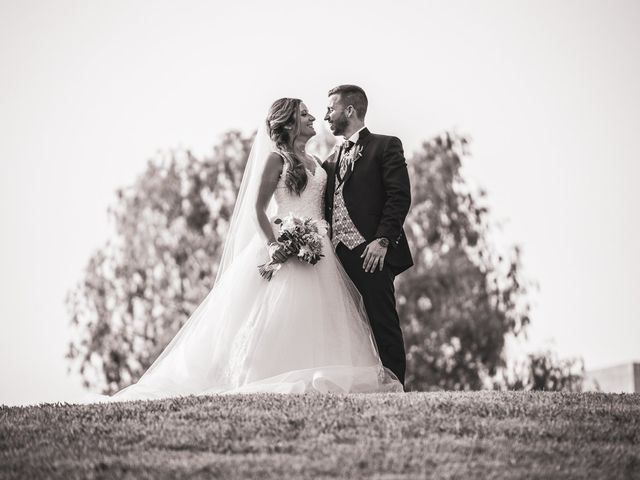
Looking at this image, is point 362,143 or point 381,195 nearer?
point 381,195

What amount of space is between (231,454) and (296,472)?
696mm

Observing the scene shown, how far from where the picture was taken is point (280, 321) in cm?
1012

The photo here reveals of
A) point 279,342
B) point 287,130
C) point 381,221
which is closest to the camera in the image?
point 279,342

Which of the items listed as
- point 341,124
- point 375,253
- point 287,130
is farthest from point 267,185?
point 375,253

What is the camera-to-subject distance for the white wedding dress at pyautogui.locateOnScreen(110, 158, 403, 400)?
9.91 m

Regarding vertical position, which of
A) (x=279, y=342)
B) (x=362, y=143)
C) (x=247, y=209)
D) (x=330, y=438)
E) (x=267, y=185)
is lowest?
(x=330, y=438)

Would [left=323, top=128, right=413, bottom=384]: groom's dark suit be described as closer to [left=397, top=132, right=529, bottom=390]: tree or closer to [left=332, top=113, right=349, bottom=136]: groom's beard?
[left=332, top=113, right=349, bottom=136]: groom's beard

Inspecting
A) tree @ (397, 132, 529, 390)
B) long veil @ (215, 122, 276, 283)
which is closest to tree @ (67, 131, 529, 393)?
tree @ (397, 132, 529, 390)

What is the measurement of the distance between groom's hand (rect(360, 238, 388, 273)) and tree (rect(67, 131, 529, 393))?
56.9ft

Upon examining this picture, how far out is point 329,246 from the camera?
10.5 m

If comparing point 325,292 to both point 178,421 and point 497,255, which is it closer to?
point 178,421

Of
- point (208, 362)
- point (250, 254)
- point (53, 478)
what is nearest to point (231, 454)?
point (53, 478)

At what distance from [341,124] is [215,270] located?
59.3 feet

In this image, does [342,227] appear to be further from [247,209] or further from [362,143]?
[247,209]
